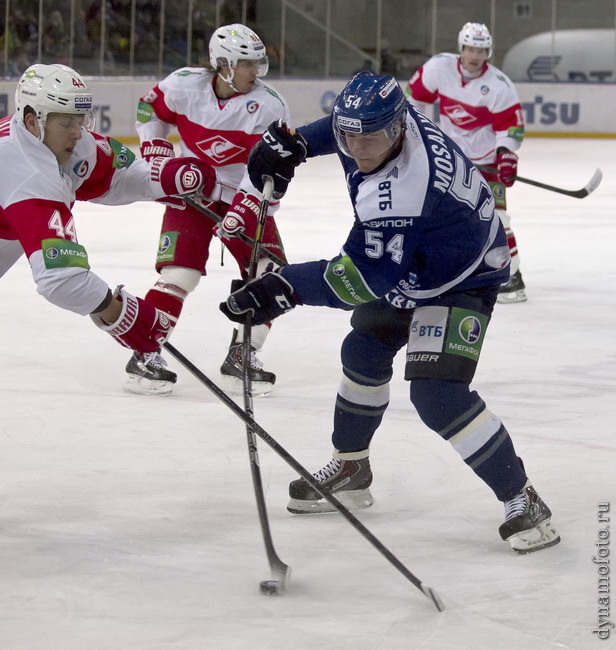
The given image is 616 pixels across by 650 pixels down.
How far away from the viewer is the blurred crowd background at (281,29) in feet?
45.4

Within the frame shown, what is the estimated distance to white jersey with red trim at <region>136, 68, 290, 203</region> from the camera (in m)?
A: 4.41

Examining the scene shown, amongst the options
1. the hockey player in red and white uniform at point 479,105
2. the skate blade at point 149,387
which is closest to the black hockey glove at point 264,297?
the skate blade at point 149,387

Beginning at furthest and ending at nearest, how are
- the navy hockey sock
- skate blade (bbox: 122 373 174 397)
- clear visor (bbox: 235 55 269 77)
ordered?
1. clear visor (bbox: 235 55 269 77)
2. skate blade (bbox: 122 373 174 397)
3. the navy hockey sock

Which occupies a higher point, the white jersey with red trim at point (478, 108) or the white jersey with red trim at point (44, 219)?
the white jersey with red trim at point (44, 219)

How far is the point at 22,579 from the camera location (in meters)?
2.62

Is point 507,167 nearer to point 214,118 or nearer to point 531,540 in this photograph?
point 214,118

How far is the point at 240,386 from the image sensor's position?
4305 millimetres

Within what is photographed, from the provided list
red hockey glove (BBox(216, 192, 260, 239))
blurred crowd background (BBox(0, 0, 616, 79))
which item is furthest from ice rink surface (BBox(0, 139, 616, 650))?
blurred crowd background (BBox(0, 0, 616, 79))

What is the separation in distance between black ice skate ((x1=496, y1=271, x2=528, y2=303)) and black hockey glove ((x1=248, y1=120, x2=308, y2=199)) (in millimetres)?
2795

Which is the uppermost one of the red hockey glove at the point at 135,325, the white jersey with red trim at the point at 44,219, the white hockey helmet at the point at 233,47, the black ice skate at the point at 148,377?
the white hockey helmet at the point at 233,47

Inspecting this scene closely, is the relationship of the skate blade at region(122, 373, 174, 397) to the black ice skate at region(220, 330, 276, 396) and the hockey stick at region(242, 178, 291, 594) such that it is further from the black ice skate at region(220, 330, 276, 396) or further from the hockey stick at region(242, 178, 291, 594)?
the hockey stick at region(242, 178, 291, 594)

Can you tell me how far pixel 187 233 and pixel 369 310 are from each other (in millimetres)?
1530

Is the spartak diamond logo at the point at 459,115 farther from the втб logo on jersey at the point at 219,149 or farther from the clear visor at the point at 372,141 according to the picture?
the clear visor at the point at 372,141

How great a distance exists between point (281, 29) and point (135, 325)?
13548mm
